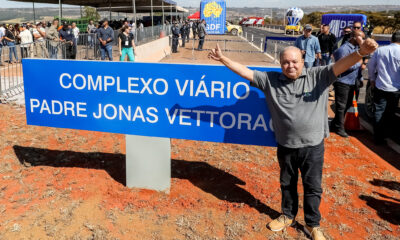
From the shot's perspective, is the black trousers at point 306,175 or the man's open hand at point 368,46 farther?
the black trousers at point 306,175

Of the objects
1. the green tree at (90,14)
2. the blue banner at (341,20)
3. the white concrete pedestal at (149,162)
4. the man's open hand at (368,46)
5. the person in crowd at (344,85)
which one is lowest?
the white concrete pedestal at (149,162)

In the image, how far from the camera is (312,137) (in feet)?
10.2

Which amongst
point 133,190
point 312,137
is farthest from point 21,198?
point 312,137

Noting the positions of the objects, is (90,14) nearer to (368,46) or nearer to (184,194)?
(184,194)

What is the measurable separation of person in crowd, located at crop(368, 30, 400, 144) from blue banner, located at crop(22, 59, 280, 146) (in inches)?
126

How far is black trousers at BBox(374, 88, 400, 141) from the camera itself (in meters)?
5.96

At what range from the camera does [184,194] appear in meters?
4.27

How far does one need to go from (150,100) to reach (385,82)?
4.12 metres

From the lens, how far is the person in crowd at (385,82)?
5.78m

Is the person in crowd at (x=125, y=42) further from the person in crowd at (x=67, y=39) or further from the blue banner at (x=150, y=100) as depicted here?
the blue banner at (x=150, y=100)

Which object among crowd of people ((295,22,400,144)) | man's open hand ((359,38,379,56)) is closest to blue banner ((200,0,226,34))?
crowd of people ((295,22,400,144))

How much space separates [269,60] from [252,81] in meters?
15.2

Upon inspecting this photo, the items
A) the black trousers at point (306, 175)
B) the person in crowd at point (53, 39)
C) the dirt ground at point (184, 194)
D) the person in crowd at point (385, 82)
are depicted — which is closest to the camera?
the black trousers at point (306, 175)

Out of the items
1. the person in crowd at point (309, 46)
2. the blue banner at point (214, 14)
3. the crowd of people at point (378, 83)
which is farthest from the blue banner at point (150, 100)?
the blue banner at point (214, 14)
